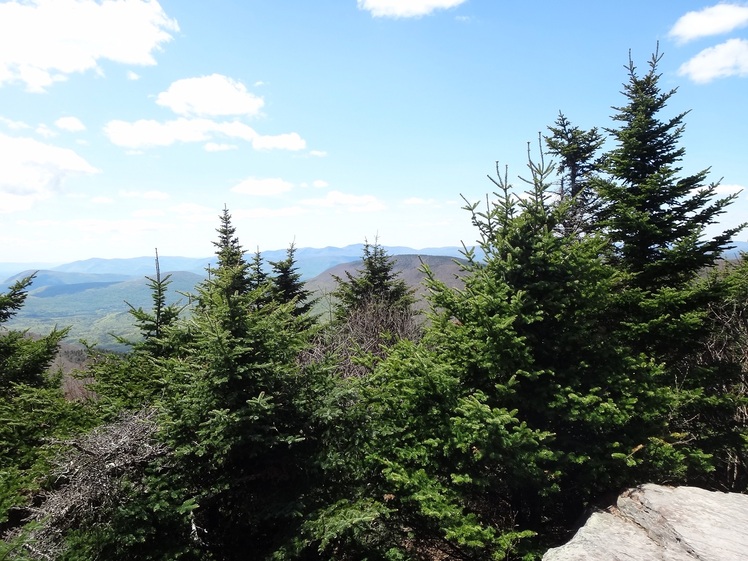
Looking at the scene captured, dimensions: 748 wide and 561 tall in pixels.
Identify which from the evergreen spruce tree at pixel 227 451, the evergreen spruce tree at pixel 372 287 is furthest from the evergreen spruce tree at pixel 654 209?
the evergreen spruce tree at pixel 372 287

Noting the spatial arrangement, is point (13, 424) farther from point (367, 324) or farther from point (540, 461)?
point (367, 324)

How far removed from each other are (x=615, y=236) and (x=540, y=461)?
316 inches

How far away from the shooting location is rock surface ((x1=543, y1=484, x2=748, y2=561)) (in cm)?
597

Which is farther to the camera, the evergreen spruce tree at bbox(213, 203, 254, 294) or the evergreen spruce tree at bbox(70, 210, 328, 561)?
the evergreen spruce tree at bbox(213, 203, 254, 294)

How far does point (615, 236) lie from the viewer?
12.5 m

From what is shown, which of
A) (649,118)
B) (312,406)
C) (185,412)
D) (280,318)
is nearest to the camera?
(185,412)

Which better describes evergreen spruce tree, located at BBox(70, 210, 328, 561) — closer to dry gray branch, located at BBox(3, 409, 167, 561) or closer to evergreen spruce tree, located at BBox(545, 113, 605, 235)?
dry gray branch, located at BBox(3, 409, 167, 561)

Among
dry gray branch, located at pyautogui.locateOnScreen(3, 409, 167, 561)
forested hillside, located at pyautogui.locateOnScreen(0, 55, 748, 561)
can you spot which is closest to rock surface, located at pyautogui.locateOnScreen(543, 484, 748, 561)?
forested hillside, located at pyautogui.locateOnScreen(0, 55, 748, 561)

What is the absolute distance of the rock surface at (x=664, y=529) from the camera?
19.6 ft

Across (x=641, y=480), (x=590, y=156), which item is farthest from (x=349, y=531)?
(x=590, y=156)

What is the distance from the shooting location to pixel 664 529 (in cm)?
648

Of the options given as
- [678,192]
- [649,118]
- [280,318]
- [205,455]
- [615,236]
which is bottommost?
[205,455]

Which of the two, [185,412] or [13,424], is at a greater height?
[185,412]

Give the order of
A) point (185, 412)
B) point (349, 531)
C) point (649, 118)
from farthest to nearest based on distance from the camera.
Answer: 1. point (649, 118)
2. point (185, 412)
3. point (349, 531)
